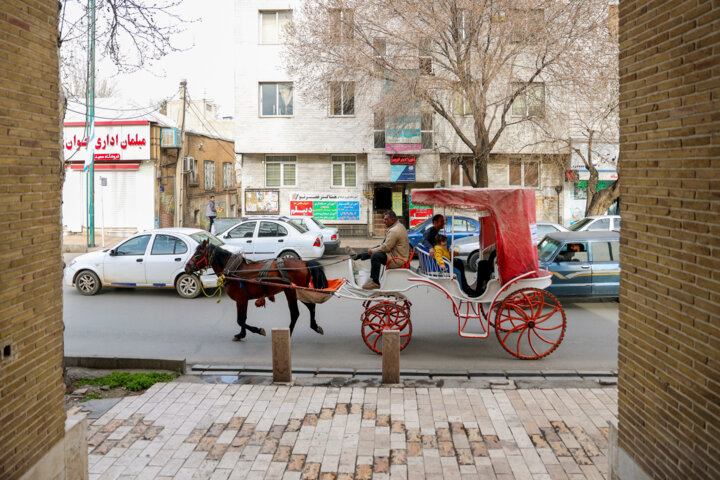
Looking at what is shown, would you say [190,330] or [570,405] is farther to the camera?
[190,330]

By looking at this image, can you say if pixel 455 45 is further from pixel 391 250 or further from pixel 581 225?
pixel 391 250

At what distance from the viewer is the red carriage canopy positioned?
31.3ft

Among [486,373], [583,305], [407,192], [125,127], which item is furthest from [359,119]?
[486,373]

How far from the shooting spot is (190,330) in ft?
38.2

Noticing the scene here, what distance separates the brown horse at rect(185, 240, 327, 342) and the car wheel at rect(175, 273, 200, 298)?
12.6ft

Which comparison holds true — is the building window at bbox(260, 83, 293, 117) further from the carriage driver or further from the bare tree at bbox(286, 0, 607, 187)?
the carriage driver

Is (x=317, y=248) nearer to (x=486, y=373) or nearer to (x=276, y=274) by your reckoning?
(x=276, y=274)

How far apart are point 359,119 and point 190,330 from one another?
1794 cm

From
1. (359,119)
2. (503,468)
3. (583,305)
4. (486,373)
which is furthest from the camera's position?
(359,119)

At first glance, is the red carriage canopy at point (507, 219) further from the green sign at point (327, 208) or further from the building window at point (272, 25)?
the building window at point (272, 25)

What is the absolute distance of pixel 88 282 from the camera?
49.5 ft

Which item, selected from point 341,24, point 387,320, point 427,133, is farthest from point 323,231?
point 387,320

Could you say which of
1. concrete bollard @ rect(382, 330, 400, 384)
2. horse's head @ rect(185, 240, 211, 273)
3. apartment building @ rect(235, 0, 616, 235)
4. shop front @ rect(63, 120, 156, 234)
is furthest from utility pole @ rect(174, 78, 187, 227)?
concrete bollard @ rect(382, 330, 400, 384)

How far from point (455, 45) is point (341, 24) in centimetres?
494
